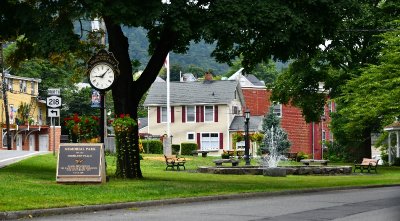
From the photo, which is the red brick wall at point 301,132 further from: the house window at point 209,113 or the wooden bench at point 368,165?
the wooden bench at point 368,165

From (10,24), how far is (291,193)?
38.4 feet

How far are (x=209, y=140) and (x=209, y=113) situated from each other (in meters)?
2.76

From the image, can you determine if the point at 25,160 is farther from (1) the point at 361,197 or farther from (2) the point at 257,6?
(1) the point at 361,197

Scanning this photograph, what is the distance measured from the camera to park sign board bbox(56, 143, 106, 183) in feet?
80.4

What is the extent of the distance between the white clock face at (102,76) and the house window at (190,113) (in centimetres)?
6093

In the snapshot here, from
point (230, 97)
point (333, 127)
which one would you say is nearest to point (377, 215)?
point (333, 127)

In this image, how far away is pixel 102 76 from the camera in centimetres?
Answer: 2667

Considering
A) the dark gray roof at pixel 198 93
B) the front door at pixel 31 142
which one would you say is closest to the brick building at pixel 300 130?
the dark gray roof at pixel 198 93

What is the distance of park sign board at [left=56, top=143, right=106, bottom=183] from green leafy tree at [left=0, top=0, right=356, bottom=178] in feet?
11.6

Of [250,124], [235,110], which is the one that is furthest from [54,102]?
[250,124]

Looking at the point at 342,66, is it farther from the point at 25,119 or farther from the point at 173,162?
the point at 25,119

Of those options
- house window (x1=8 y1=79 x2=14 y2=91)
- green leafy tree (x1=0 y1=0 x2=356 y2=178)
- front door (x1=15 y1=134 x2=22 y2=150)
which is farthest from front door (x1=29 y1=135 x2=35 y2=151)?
green leafy tree (x1=0 y1=0 x2=356 y2=178)

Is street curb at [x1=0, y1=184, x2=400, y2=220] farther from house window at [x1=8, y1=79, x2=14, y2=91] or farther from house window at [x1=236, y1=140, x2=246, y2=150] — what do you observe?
house window at [x1=236, y1=140, x2=246, y2=150]

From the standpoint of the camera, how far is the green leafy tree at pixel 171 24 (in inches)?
1026
